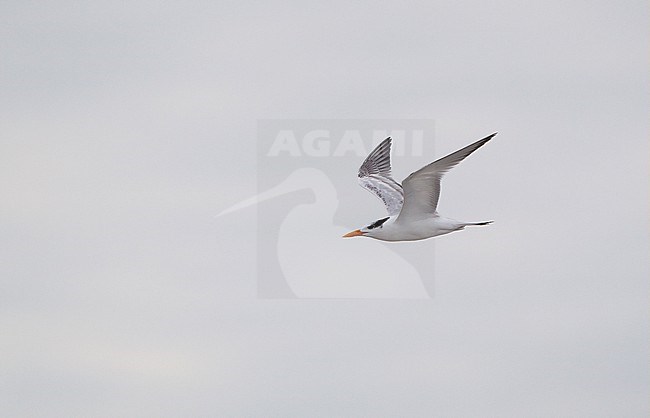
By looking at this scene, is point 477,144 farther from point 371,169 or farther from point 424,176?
point 371,169

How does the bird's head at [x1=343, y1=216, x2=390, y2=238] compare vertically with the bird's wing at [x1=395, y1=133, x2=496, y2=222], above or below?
below

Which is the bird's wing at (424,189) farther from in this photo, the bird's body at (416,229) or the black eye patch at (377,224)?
the black eye patch at (377,224)

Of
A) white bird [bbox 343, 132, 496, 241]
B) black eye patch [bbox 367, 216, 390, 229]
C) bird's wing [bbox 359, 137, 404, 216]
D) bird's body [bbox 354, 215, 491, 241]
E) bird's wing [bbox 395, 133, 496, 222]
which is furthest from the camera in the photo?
bird's wing [bbox 359, 137, 404, 216]

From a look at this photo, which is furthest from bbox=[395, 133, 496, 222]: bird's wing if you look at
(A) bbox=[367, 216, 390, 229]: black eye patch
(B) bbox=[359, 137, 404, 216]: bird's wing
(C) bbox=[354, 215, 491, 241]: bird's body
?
(B) bbox=[359, 137, 404, 216]: bird's wing

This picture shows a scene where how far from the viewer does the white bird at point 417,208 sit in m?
18.6

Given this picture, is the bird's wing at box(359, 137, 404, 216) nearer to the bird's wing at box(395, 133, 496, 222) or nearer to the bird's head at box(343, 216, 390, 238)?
the bird's head at box(343, 216, 390, 238)

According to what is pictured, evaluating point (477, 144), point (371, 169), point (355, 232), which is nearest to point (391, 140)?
point (371, 169)

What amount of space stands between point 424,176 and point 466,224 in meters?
1.11

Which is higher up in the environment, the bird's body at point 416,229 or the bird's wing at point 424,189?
the bird's wing at point 424,189

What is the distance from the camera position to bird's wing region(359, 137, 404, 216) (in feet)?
75.8

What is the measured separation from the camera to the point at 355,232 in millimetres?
21656

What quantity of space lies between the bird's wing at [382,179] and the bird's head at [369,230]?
3.43 feet

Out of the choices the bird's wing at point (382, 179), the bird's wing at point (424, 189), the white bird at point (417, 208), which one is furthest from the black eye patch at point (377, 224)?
the bird's wing at point (382, 179)

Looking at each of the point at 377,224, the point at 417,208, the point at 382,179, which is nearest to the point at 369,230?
the point at 377,224
